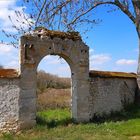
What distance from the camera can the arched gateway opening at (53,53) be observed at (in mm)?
13875

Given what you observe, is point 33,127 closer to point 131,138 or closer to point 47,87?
point 131,138

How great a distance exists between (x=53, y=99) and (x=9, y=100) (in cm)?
997

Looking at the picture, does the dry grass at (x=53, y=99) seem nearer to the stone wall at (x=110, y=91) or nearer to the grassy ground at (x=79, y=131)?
Answer: the stone wall at (x=110, y=91)

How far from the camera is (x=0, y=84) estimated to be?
13320 millimetres

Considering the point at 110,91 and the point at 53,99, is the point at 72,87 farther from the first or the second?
the point at 53,99

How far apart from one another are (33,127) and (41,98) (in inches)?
376

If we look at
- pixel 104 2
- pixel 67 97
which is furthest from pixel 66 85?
pixel 104 2

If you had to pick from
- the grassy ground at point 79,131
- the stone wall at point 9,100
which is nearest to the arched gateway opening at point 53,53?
the stone wall at point 9,100

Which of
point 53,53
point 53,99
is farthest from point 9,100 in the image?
point 53,99

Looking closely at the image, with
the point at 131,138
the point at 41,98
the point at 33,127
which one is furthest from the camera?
the point at 41,98

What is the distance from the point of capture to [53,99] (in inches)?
921

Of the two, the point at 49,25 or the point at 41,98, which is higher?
the point at 49,25

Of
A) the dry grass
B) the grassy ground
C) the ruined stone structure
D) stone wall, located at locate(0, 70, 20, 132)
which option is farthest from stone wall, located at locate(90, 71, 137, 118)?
the dry grass

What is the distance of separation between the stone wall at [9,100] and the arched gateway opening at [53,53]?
237 mm
